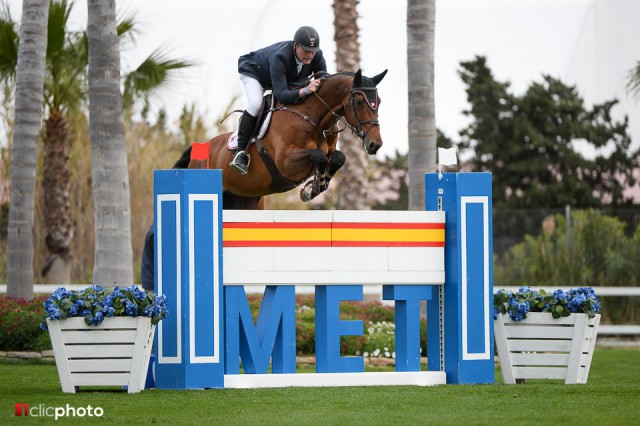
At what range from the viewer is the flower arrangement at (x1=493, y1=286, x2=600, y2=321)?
7695mm

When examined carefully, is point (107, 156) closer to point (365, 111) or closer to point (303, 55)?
point (303, 55)

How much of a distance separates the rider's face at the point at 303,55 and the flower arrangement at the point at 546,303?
2.20 metres

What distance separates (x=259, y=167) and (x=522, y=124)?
64.2 ft

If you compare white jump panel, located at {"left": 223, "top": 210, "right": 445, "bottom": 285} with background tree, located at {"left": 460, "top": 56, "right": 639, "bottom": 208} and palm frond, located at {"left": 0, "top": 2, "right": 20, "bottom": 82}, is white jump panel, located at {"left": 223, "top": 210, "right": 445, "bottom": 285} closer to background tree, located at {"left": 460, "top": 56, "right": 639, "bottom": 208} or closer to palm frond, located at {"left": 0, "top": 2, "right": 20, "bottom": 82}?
palm frond, located at {"left": 0, "top": 2, "right": 20, "bottom": 82}

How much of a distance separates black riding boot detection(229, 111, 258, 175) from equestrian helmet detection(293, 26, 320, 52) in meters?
0.82

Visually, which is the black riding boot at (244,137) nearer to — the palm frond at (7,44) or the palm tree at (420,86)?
the palm tree at (420,86)

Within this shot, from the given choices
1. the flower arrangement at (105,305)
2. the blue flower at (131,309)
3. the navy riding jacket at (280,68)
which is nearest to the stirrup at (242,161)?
the navy riding jacket at (280,68)

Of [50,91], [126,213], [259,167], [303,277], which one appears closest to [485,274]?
[303,277]

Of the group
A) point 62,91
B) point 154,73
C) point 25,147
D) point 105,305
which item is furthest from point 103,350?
point 62,91

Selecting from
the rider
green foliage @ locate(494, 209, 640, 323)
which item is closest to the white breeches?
the rider

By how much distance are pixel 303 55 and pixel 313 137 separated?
2.00ft

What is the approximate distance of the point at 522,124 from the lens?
1079 inches

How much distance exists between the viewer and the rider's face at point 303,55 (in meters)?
8.24

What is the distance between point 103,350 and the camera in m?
6.94
